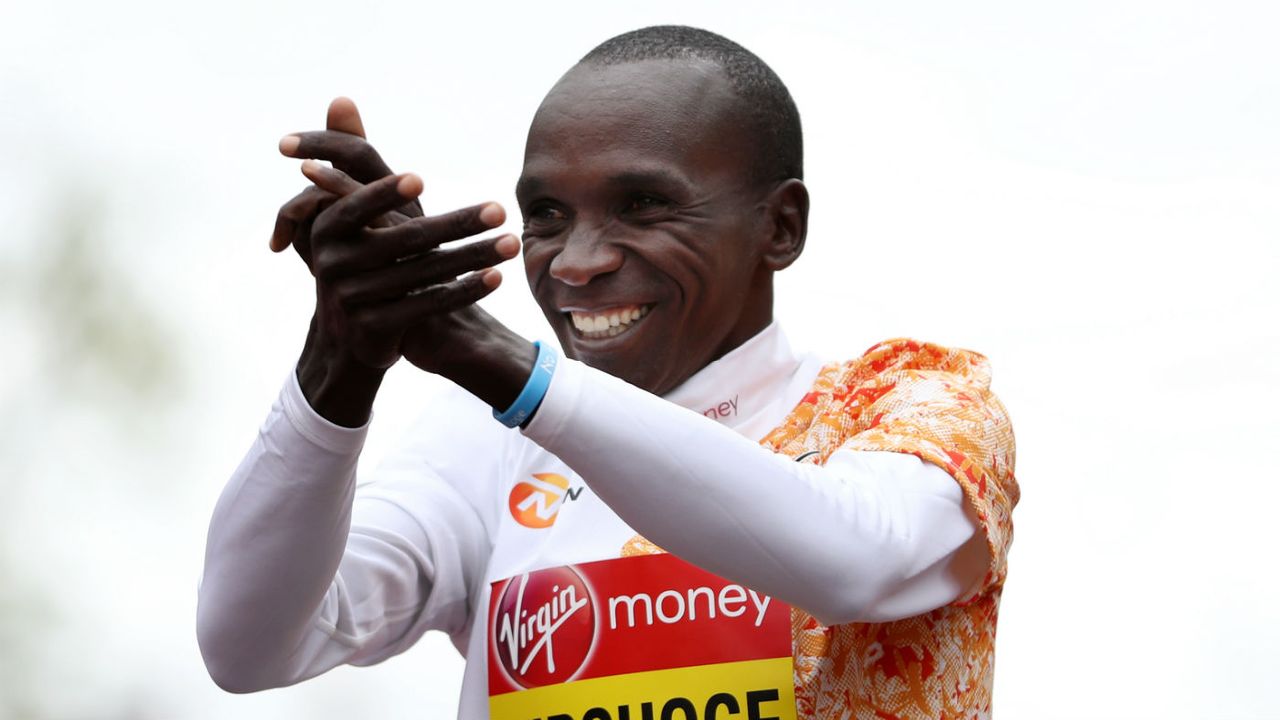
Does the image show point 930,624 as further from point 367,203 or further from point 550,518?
point 367,203

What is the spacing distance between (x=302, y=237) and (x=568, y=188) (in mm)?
663

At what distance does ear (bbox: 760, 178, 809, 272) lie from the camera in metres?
3.26

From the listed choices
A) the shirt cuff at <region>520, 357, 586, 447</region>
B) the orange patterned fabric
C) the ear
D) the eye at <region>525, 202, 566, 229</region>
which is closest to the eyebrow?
the eye at <region>525, 202, 566, 229</region>

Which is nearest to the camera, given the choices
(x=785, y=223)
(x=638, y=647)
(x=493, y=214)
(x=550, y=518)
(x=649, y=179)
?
(x=493, y=214)

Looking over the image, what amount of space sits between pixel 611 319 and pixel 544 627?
20.9 inches

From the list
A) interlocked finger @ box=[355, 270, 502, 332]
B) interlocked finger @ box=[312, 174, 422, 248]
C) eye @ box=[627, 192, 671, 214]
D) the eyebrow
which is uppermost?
the eyebrow

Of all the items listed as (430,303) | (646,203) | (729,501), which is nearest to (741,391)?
(646,203)

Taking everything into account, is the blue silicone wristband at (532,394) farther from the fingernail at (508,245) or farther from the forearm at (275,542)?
the forearm at (275,542)

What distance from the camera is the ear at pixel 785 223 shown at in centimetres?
326

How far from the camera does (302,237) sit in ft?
8.27

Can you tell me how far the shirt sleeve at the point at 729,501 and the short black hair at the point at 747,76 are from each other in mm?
876

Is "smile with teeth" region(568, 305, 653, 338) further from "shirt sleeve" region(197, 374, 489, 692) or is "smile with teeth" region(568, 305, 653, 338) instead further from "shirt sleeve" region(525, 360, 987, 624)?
"shirt sleeve" region(525, 360, 987, 624)

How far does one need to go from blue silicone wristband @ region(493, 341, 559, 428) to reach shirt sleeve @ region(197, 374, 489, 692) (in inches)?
11.9

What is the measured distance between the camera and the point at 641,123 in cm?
308
